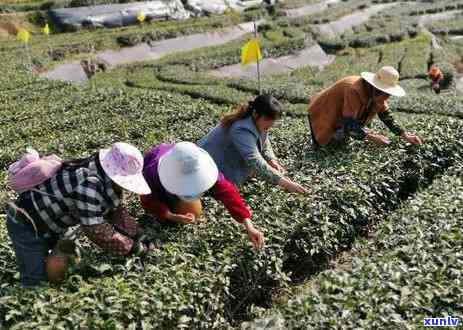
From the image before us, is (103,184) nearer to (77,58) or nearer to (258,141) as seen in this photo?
(258,141)

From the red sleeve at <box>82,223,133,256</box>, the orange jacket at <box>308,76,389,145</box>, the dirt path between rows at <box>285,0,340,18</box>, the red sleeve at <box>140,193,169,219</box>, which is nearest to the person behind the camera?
the red sleeve at <box>82,223,133,256</box>

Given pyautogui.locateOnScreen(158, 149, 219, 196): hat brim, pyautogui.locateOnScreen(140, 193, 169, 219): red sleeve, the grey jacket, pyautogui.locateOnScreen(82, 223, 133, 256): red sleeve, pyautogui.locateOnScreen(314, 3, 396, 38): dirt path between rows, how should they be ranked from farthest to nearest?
pyautogui.locateOnScreen(314, 3, 396, 38): dirt path between rows, the grey jacket, pyautogui.locateOnScreen(140, 193, 169, 219): red sleeve, pyautogui.locateOnScreen(158, 149, 219, 196): hat brim, pyautogui.locateOnScreen(82, 223, 133, 256): red sleeve

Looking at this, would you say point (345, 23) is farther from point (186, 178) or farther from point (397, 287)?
point (397, 287)

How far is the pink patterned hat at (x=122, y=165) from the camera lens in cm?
414

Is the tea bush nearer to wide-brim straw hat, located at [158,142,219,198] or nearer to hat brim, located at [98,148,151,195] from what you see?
wide-brim straw hat, located at [158,142,219,198]

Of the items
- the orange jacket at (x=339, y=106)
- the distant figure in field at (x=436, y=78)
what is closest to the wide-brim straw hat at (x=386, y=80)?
the orange jacket at (x=339, y=106)

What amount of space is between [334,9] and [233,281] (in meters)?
38.1

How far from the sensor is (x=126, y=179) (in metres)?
4.19

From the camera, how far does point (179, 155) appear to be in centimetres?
451

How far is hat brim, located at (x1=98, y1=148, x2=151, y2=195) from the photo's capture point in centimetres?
413

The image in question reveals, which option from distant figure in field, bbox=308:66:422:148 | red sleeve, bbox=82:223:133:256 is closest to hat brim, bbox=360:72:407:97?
distant figure in field, bbox=308:66:422:148

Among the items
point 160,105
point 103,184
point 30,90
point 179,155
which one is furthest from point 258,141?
point 30,90

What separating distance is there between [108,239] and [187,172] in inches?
32.9

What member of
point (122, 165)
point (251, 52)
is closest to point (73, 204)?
point (122, 165)
